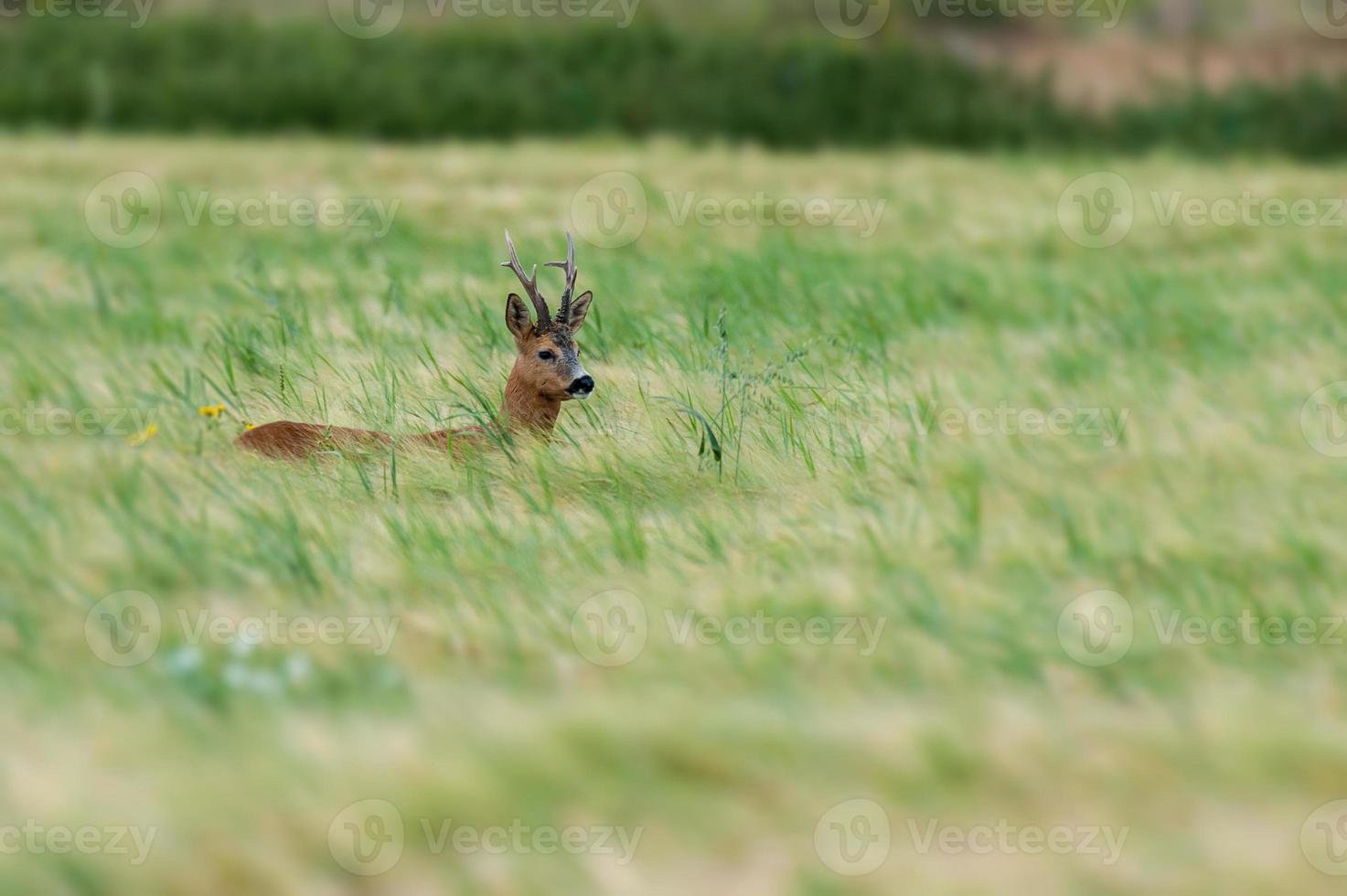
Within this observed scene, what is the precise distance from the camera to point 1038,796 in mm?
3006

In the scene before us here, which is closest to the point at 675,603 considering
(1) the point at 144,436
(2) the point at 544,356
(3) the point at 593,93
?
(2) the point at 544,356

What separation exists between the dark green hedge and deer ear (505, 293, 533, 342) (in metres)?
10.2

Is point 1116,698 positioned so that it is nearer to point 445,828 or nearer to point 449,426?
point 445,828

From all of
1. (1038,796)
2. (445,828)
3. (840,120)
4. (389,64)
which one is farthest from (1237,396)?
(389,64)

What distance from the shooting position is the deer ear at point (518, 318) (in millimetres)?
5000

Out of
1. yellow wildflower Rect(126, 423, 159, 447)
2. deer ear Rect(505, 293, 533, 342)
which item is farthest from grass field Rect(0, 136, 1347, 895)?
deer ear Rect(505, 293, 533, 342)

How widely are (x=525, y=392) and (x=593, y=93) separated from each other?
1065cm

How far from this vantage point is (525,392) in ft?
16.6

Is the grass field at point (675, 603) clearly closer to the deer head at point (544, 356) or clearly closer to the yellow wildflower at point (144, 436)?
the yellow wildflower at point (144, 436)

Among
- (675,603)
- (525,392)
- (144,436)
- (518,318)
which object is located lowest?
(675,603)

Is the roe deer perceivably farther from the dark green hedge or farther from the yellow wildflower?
the dark green hedge

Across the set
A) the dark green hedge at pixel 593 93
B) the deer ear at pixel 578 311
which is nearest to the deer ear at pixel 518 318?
the deer ear at pixel 578 311

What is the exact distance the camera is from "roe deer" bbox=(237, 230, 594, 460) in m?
4.92

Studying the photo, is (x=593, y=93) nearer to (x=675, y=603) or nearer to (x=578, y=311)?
(x=578, y=311)
